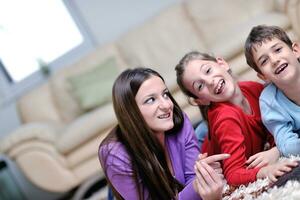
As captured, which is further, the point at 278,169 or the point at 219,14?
the point at 219,14

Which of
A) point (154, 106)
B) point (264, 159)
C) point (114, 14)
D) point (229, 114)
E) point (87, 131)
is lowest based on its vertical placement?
point (87, 131)

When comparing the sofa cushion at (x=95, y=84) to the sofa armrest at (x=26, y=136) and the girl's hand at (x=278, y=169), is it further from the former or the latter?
the girl's hand at (x=278, y=169)

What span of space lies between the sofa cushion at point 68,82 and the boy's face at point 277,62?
2479 mm

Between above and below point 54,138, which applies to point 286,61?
above

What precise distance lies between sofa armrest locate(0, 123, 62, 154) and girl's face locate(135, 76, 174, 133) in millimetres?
1789

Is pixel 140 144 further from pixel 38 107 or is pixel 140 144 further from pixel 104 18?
pixel 104 18

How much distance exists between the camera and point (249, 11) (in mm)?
3418

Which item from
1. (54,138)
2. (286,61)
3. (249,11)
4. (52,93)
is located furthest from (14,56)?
(286,61)

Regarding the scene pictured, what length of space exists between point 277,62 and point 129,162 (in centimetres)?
50

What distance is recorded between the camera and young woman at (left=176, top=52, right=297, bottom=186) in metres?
1.10

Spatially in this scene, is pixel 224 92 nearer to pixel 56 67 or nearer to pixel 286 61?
pixel 286 61

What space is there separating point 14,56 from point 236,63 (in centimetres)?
230

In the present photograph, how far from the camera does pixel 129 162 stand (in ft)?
4.11

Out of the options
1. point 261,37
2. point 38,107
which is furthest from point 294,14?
point 38,107
